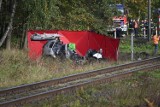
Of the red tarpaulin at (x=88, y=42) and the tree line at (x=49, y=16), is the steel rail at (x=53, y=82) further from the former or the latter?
the tree line at (x=49, y=16)

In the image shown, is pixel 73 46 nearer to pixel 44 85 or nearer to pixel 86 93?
pixel 44 85

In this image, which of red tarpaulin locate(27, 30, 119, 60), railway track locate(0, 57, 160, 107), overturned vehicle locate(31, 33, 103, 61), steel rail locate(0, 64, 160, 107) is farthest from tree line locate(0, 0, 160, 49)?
steel rail locate(0, 64, 160, 107)

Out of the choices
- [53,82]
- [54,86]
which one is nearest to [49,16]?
[53,82]

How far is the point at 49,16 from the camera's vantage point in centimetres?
2169

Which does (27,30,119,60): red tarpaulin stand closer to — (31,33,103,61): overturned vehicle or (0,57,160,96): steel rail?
(31,33,103,61): overturned vehicle

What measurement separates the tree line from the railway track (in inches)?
260

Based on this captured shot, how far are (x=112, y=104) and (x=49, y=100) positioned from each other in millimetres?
1647

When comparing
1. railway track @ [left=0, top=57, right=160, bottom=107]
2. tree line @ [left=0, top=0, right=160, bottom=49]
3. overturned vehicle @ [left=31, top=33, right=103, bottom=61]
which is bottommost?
railway track @ [left=0, top=57, right=160, bottom=107]

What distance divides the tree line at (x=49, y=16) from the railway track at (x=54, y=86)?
21.7 ft

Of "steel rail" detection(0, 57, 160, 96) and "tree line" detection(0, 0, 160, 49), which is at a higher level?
"tree line" detection(0, 0, 160, 49)

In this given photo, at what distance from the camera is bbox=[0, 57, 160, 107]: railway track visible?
10523 mm

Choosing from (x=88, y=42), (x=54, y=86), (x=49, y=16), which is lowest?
(x=54, y=86)

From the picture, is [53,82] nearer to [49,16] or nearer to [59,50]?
[59,50]

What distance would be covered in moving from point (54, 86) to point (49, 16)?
9522 mm
